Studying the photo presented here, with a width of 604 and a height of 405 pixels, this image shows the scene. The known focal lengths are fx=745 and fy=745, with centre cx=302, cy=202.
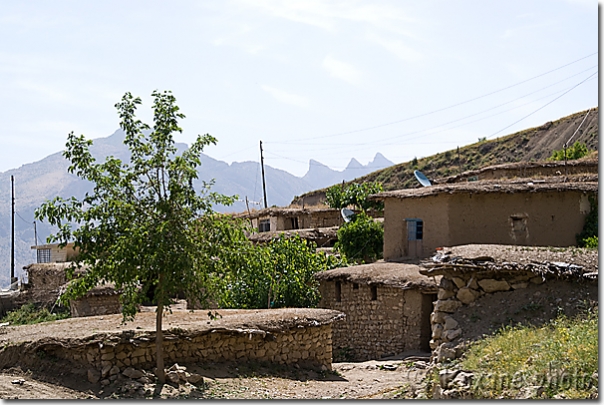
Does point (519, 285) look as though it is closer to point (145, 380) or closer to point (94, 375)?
point (145, 380)

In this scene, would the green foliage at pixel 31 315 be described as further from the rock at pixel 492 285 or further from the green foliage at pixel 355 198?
the rock at pixel 492 285

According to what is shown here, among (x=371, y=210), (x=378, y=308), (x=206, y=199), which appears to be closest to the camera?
(x=206, y=199)

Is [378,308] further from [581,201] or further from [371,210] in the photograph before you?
[371,210]

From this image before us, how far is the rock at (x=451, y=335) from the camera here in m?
9.56

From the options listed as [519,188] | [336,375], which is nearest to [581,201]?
[519,188]

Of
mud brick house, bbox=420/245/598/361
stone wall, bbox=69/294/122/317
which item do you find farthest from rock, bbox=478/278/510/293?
stone wall, bbox=69/294/122/317

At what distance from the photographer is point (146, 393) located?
10.2 meters

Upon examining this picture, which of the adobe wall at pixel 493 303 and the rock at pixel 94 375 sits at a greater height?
the adobe wall at pixel 493 303

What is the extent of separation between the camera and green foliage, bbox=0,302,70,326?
23938 mm

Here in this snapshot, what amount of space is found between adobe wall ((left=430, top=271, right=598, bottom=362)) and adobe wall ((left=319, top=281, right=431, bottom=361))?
5.91m

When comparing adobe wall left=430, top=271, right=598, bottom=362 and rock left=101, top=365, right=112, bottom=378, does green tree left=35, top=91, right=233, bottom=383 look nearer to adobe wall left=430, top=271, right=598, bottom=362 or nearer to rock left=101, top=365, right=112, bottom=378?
rock left=101, top=365, right=112, bottom=378

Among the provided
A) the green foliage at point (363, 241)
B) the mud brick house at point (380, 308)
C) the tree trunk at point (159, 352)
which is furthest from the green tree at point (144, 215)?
the green foliage at point (363, 241)

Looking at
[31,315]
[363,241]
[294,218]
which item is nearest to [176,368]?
[363,241]

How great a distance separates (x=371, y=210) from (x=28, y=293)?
46.0 ft
